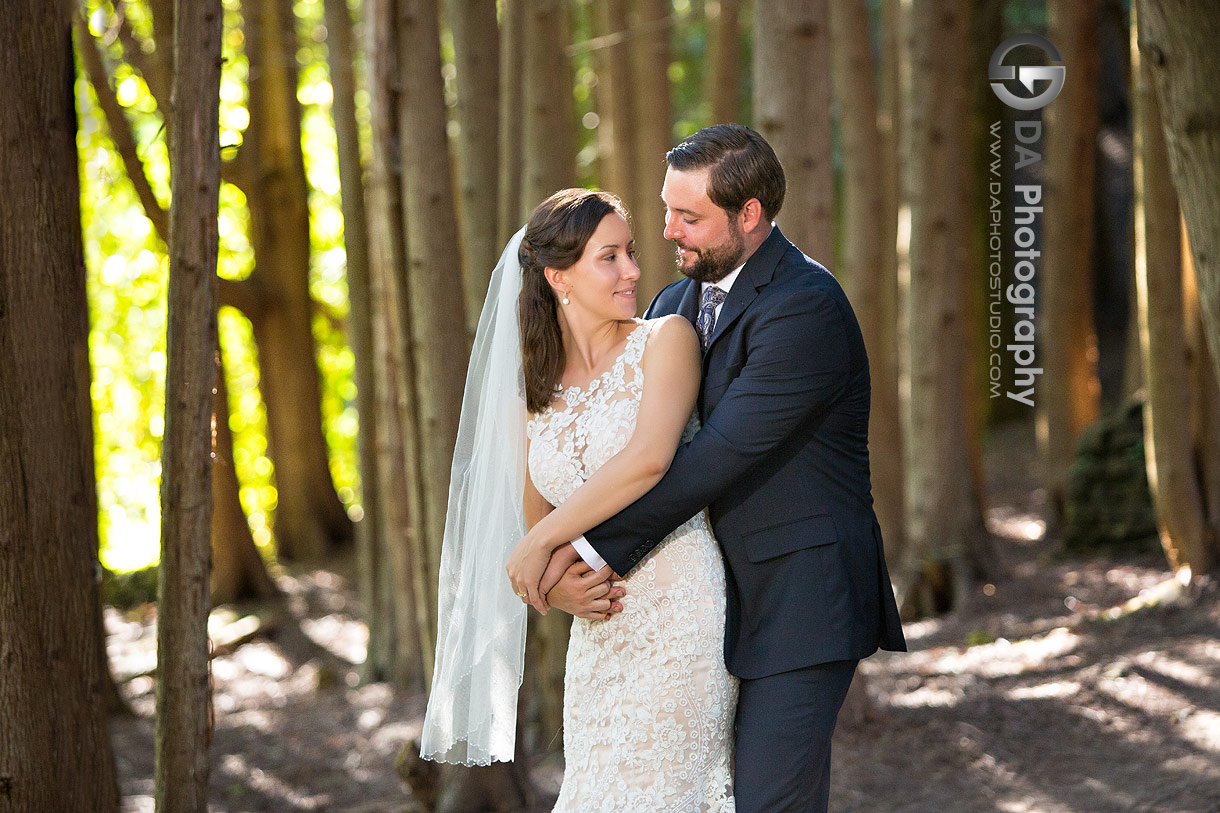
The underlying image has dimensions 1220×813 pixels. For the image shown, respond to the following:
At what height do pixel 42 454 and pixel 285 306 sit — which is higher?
pixel 285 306

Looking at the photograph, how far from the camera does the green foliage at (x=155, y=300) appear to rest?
12414mm

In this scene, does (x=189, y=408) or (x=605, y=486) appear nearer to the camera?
(x=605, y=486)

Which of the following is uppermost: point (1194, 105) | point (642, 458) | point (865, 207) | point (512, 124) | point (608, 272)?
point (512, 124)

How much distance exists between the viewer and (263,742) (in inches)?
270

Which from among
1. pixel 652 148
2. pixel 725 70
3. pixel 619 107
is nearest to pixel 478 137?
pixel 652 148

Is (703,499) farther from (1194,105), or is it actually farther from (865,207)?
(865,207)

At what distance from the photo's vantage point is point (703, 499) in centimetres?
277

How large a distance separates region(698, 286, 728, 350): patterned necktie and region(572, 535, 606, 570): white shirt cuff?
624 millimetres

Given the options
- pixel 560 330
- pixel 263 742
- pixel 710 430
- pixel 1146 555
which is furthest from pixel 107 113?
pixel 1146 555

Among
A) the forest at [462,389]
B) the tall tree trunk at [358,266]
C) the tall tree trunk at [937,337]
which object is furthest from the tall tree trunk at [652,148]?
the tall tree trunk at [358,266]

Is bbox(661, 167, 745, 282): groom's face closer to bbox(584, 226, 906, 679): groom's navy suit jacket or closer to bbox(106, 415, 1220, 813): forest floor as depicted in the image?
bbox(584, 226, 906, 679): groom's navy suit jacket

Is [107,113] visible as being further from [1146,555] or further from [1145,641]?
[1146,555]

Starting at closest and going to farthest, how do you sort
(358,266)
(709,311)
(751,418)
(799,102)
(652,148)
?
1. (751,418)
2. (709,311)
3. (799,102)
4. (358,266)
5. (652,148)

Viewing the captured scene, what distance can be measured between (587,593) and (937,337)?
5524 millimetres
